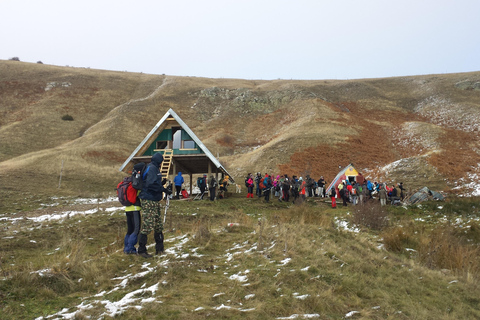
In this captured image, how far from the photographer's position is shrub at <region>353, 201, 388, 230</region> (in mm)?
12984

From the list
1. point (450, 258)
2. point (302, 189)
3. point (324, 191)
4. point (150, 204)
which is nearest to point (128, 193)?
point (150, 204)

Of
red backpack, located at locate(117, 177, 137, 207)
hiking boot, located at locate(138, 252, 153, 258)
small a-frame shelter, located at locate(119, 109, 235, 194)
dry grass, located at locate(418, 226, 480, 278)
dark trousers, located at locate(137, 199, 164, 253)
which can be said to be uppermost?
small a-frame shelter, located at locate(119, 109, 235, 194)

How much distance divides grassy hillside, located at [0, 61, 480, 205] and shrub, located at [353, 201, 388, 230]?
15604mm

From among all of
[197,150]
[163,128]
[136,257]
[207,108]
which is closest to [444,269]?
[136,257]

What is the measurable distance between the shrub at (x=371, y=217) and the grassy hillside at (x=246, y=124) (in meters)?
15.6

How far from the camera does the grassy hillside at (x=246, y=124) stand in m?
32.9

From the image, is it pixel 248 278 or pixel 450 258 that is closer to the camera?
pixel 248 278

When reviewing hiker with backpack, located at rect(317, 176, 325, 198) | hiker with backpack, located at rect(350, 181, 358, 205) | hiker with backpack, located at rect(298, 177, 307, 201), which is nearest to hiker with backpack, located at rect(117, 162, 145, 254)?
hiker with backpack, located at rect(298, 177, 307, 201)

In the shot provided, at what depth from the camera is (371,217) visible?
13.2m

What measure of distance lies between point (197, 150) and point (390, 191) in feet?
43.2

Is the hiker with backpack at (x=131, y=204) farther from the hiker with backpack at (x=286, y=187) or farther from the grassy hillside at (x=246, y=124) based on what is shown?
the grassy hillside at (x=246, y=124)

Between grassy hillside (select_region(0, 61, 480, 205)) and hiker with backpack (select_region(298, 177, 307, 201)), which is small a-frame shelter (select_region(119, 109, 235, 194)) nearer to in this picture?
hiker with backpack (select_region(298, 177, 307, 201))

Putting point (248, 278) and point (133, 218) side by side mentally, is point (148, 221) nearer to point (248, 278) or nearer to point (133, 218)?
point (133, 218)

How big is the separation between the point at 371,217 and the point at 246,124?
45.5 metres
